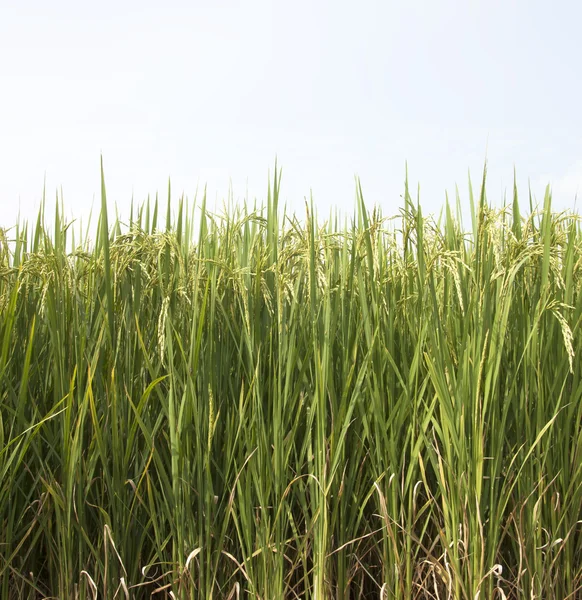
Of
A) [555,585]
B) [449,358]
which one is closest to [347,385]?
[449,358]

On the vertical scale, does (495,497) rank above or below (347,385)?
below

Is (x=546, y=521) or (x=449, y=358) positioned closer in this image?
(x=449, y=358)

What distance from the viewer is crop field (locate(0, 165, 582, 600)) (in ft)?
7.88

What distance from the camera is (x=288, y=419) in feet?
8.02

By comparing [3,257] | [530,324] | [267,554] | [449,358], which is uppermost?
[3,257]

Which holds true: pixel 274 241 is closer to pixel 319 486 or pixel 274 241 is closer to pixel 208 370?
pixel 208 370

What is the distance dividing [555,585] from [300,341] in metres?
1.59

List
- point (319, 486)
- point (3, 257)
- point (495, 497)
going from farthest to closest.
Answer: point (3, 257), point (495, 497), point (319, 486)

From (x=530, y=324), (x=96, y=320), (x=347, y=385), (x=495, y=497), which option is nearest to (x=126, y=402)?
(x=96, y=320)

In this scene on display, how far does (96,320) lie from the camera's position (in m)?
2.67

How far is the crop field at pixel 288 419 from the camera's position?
2.40 m

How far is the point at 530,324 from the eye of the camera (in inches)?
105

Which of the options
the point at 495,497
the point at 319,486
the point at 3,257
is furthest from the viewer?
the point at 3,257

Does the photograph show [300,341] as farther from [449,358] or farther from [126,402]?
[126,402]
